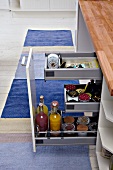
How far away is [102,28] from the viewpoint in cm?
193

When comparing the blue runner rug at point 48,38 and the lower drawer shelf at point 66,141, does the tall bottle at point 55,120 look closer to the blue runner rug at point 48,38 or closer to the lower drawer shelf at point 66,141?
the lower drawer shelf at point 66,141

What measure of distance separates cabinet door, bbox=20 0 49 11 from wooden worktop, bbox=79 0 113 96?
10.3ft

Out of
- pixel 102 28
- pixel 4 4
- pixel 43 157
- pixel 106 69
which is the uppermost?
pixel 4 4

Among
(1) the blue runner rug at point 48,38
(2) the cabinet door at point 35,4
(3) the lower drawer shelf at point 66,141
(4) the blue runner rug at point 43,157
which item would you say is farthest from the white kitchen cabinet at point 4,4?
(3) the lower drawer shelf at point 66,141

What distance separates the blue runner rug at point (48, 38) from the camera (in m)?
4.04

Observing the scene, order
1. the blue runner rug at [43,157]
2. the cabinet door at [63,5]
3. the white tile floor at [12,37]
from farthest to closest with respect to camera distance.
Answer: the cabinet door at [63,5]
the white tile floor at [12,37]
the blue runner rug at [43,157]

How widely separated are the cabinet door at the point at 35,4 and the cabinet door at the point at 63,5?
0.14 meters

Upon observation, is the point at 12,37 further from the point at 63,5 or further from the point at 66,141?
the point at 66,141

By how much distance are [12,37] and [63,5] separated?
78.6 inches

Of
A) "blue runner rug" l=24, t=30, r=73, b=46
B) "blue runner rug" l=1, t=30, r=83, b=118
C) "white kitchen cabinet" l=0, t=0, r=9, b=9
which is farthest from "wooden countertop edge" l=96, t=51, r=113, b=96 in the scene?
"white kitchen cabinet" l=0, t=0, r=9, b=9

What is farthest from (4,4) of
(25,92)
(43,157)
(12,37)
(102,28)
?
(43,157)

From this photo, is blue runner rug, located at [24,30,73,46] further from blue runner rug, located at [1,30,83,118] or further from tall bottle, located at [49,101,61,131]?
tall bottle, located at [49,101,61,131]

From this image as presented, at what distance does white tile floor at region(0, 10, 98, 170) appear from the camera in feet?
9.35

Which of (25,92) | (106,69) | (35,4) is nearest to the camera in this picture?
(106,69)
